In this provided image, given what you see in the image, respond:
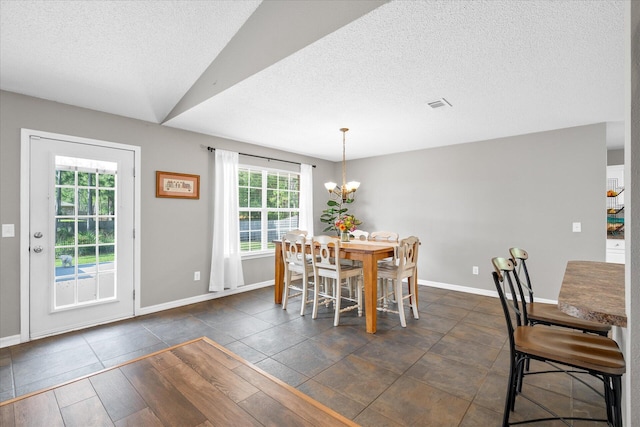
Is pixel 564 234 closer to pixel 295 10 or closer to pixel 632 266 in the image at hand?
pixel 632 266

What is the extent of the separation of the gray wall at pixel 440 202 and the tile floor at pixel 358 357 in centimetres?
68

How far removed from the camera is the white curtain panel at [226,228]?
13.8 feet

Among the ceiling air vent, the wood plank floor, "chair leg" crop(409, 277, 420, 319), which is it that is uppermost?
the ceiling air vent

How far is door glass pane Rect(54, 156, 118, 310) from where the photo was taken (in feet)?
10.0

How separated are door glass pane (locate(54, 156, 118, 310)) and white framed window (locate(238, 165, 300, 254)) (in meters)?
1.77

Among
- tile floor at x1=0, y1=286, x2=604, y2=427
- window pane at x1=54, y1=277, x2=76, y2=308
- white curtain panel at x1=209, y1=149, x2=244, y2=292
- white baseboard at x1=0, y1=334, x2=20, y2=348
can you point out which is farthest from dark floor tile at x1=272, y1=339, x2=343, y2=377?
white baseboard at x1=0, y1=334, x2=20, y2=348

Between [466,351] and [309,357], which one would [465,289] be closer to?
[466,351]

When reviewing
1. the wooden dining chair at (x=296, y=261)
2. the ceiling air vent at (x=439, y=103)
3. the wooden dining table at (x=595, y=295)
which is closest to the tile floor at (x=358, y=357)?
the wooden dining chair at (x=296, y=261)

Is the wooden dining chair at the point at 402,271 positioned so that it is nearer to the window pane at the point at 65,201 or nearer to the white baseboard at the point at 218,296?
the white baseboard at the point at 218,296

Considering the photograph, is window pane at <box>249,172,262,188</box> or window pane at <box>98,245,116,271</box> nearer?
window pane at <box>98,245,116,271</box>

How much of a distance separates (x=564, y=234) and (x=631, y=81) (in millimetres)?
3675

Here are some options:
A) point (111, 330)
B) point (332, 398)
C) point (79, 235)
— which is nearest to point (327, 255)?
point (332, 398)

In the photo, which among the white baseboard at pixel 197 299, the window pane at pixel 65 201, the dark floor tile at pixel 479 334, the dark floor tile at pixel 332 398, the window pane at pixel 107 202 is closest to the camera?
the dark floor tile at pixel 332 398

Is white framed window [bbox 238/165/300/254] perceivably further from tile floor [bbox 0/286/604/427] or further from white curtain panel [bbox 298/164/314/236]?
tile floor [bbox 0/286/604/427]
